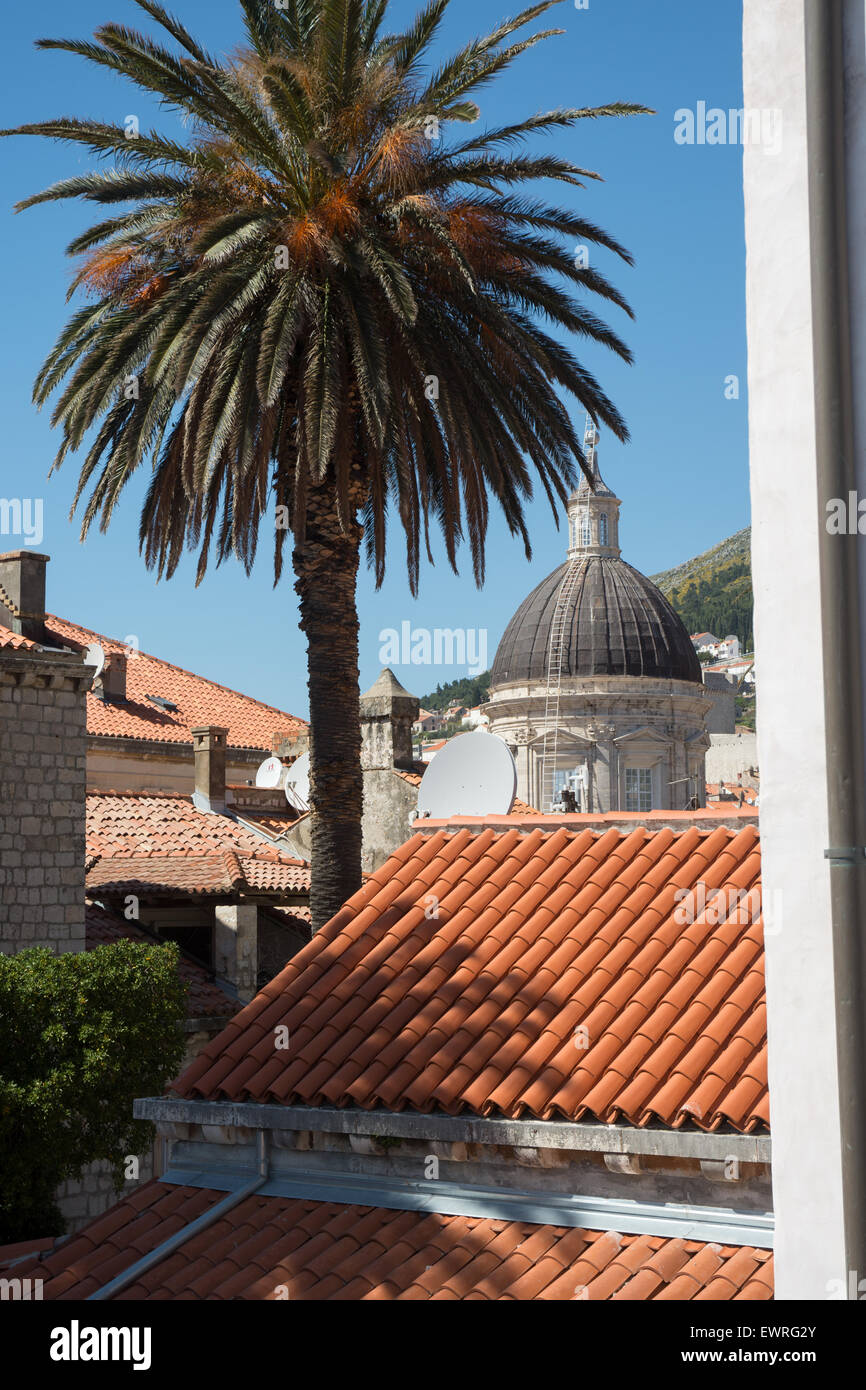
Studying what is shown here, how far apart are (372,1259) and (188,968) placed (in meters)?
15.3

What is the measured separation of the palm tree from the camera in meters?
13.9

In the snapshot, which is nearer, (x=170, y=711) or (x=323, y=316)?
(x=323, y=316)

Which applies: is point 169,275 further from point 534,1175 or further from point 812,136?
point 812,136

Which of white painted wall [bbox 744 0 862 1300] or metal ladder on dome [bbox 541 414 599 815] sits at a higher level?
metal ladder on dome [bbox 541 414 599 815]

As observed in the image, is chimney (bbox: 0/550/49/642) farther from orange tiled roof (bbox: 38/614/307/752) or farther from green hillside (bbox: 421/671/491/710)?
green hillside (bbox: 421/671/491/710)

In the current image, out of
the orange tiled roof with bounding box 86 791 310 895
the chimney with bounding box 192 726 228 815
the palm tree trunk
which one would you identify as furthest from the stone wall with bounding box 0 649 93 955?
the chimney with bounding box 192 726 228 815

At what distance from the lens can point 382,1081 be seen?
890cm

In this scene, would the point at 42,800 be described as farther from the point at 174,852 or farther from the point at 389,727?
the point at 389,727

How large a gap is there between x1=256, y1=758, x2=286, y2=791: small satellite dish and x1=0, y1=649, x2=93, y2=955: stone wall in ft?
39.2

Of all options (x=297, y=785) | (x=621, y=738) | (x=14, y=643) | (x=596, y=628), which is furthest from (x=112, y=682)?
(x=596, y=628)

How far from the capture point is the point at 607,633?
63188 mm

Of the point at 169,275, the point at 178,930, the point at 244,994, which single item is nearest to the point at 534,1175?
the point at 169,275

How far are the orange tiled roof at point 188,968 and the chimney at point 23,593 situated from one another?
4417 millimetres
